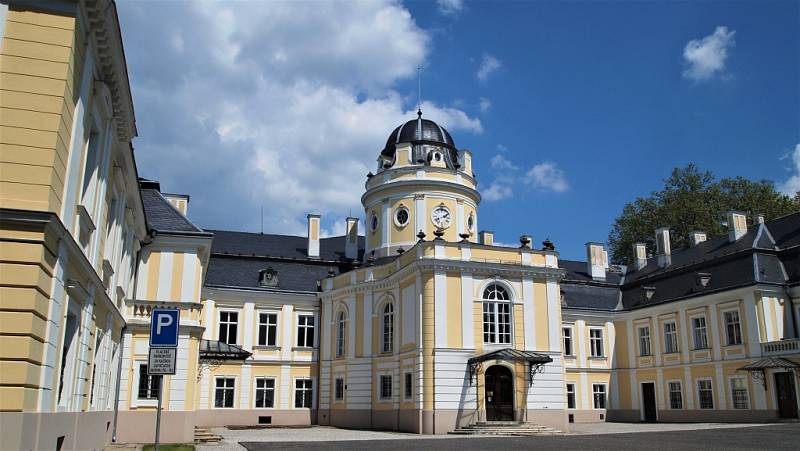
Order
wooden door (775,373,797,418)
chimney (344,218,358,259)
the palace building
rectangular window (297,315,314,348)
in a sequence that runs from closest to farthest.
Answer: the palace building < wooden door (775,373,797,418) < rectangular window (297,315,314,348) < chimney (344,218,358,259)

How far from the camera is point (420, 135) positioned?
3769 cm

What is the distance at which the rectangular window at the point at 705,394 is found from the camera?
33625 mm

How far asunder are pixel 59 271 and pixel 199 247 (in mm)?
13273

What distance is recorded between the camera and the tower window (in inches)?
1427

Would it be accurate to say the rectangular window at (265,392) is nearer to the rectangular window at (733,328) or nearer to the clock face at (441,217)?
the clock face at (441,217)

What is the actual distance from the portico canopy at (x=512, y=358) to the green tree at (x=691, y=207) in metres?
22.8

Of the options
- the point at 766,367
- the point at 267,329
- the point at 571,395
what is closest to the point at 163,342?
the point at 267,329

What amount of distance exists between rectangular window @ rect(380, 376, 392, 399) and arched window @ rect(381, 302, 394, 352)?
4.28 ft

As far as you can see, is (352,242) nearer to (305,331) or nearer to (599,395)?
(305,331)

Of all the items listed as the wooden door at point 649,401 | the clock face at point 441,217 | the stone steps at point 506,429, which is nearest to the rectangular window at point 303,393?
the clock face at point 441,217

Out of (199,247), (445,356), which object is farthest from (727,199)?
(199,247)

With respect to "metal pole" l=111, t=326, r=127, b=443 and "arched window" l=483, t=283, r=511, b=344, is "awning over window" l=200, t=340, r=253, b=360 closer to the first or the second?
"metal pole" l=111, t=326, r=127, b=443

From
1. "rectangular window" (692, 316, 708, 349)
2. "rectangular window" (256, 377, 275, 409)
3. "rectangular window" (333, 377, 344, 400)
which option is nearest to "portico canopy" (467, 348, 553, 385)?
"rectangular window" (333, 377, 344, 400)

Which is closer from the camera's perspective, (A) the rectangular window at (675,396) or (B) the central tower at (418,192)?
(A) the rectangular window at (675,396)
